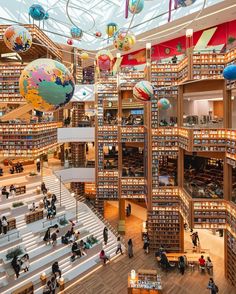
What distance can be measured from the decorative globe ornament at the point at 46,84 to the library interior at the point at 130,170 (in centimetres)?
251

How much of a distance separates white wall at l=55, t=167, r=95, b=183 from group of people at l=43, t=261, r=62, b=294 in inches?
314

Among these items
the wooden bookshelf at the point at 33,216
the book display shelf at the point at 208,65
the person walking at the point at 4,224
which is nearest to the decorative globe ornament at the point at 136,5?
the book display shelf at the point at 208,65

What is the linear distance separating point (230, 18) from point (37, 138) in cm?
1173

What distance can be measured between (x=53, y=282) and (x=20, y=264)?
1542 mm

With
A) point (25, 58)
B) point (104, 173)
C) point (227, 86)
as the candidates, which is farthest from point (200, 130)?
point (25, 58)

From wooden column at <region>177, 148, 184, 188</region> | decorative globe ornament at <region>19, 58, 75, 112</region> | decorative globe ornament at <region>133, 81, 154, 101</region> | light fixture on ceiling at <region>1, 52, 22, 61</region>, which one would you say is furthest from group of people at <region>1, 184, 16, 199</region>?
decorative globe ornament at <region>19, 58, 75, 112</region>

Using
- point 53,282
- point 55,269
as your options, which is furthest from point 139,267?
point 53,282

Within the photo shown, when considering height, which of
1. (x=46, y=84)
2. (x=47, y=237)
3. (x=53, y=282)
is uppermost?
(x=46, y=84)

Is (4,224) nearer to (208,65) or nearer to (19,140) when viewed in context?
(19,140)

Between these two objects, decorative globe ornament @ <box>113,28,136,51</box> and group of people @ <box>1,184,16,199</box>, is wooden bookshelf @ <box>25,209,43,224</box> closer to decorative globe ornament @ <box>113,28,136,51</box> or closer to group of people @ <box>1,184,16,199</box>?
group of people @ <box>1,184,16,199</box>

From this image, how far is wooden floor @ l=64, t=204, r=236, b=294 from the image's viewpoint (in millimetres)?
9734

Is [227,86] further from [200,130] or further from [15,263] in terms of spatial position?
[15,263]

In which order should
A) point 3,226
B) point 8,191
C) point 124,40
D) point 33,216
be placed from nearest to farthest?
point 124,40, point 3,226, point 33,216, point 8,191

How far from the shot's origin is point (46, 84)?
11.3 feet
